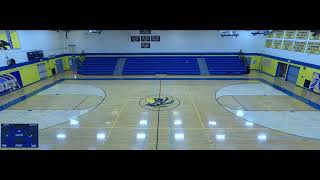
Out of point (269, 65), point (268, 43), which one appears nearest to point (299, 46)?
point (269, 65)

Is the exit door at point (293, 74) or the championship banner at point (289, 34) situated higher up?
the championship banner at point (289, 34)

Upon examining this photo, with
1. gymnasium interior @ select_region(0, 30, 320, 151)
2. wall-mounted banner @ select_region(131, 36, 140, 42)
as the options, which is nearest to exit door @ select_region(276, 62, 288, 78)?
gymnasium interior @ select_region(0, 30, 320, 151)

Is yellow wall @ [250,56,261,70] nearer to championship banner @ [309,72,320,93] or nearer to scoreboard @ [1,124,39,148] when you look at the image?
championship banner @ [309,72,320,93]

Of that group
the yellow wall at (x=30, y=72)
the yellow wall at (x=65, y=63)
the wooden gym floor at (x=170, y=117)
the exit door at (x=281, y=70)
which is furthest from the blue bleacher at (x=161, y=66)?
the exit door at (x=281, y=70)

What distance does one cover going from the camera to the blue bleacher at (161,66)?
58.3 feet

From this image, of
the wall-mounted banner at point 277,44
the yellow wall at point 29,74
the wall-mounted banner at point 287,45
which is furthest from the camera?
the wall-mounted banner at point 277,44

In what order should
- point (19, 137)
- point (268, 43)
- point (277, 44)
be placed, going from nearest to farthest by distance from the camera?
point (19, 137)
point (277, 44)
point (268, 43)

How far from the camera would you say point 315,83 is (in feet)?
39.7

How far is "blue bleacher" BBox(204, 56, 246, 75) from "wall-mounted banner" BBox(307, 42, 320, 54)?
5237mm

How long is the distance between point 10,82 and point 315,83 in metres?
18.2

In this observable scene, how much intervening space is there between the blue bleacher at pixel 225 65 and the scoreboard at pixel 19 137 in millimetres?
16508

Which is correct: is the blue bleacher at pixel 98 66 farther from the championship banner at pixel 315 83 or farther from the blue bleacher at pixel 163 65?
the championship banner at pixel 315 83

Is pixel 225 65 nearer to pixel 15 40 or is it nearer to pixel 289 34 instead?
pixel 289 34
